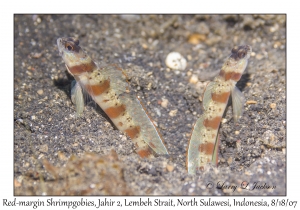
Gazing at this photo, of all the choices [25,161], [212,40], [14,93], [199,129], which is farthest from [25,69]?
[212,40]

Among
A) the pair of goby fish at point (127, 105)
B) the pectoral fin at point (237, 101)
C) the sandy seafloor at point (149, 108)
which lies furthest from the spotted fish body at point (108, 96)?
the pectoral fin at point (237, 101)

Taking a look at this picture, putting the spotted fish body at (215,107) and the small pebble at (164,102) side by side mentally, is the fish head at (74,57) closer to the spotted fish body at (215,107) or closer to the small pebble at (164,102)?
the small pebble at (164,102)

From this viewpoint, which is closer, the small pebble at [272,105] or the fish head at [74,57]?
the fish head at [74,57]

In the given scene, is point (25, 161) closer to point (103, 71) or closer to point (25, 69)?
point (103, 71)

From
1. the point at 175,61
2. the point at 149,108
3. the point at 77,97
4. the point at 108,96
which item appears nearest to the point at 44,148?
the point at 77,97

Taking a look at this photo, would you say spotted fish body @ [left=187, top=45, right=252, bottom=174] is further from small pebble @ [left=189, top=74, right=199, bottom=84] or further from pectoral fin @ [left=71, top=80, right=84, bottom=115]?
pectoral fin @ [left=71, top=80, right=84, bottom=115]
